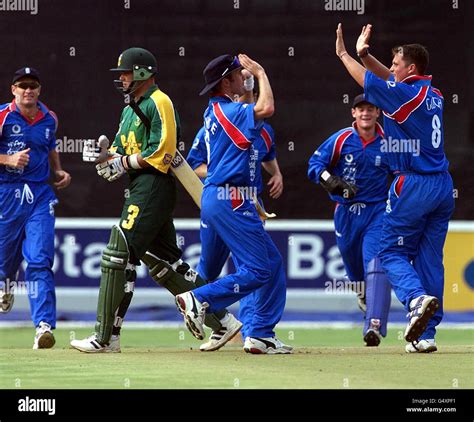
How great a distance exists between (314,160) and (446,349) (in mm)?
1831

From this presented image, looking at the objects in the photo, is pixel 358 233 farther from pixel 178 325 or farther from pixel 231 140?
pixel 178 325

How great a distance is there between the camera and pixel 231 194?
866 cm

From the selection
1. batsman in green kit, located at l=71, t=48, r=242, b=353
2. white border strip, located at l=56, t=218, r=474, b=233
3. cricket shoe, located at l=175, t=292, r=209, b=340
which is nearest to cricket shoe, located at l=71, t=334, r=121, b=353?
batsman in green kit, located at l=71, t=48, r=242, b=353

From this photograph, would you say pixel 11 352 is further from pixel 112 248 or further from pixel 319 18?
pixel 319 18

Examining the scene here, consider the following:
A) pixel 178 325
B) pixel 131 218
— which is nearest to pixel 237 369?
pixel 131 218

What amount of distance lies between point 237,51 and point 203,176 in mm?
2614

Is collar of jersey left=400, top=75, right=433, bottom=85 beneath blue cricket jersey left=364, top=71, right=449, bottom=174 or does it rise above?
above

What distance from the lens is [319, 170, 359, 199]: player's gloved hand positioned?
33.4 ft

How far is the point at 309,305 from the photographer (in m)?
12.2

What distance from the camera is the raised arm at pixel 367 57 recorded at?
27.9 ft

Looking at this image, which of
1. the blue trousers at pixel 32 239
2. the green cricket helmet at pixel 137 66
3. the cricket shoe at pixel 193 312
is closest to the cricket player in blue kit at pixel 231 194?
the cricket shoe at pixel 193 312

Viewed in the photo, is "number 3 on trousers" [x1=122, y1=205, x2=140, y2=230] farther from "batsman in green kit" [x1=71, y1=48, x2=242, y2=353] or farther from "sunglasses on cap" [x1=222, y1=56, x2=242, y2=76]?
"sunglasses on cap" [x1=222, y1=56, x2=242, y2=76]

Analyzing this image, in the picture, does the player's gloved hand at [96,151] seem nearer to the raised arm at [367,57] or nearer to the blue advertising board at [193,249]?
the raised arm at [367,57]

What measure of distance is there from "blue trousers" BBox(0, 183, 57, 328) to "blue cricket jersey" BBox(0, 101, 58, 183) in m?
0.08
